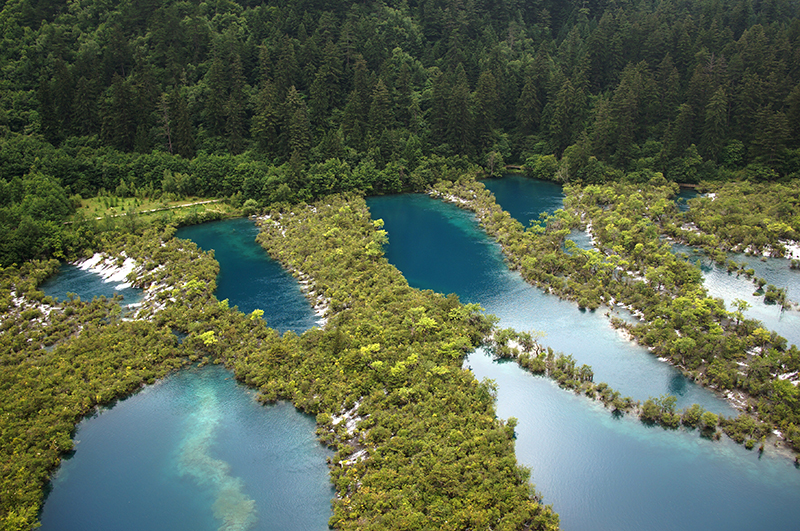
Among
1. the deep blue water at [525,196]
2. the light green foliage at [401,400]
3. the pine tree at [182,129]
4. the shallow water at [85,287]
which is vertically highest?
the pine tree at [182,129]

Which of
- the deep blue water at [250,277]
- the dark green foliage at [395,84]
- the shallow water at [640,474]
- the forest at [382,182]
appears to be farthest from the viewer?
the dark green foliage at [395,84]

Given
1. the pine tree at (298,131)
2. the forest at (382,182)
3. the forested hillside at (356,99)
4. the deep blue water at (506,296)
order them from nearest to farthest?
the forest at (382,182), the deep blue water at (506,296), the forested hillside at (356,99), the pine tree at (298,131)

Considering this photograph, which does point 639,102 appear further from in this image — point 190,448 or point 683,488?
point 190,448

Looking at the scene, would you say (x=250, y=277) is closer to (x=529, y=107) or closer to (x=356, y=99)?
(x=356, y=99)

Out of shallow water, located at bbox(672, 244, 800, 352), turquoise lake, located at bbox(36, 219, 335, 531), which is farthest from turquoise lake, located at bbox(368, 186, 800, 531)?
turquoise lake, located at bbox(36, 219, 335, 531)

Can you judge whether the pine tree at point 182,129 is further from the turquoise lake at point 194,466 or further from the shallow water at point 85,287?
the turquoise lake at point 194,466

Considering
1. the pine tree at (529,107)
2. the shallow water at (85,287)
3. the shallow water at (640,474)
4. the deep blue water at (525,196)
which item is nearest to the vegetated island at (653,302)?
the shallow water at (640,474)

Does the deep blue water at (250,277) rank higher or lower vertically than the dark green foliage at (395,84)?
lower

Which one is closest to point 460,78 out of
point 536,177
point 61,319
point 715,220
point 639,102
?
point 536,177

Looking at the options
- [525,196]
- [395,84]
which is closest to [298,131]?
[395,84]
